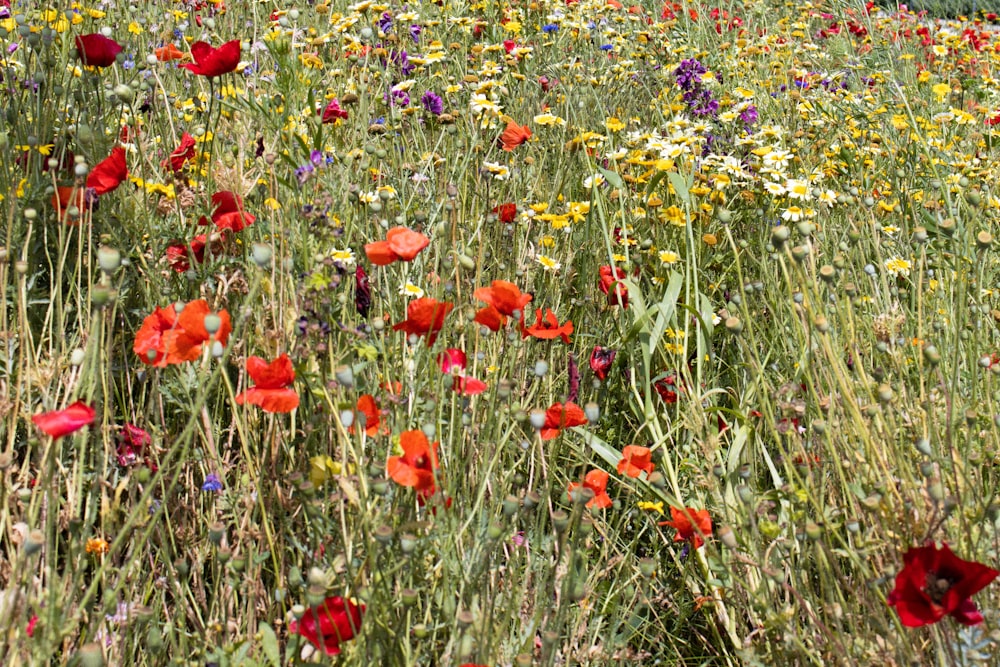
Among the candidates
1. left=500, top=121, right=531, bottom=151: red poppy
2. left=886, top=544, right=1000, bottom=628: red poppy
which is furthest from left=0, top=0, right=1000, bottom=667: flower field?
left=500, top=121, right=531, bottom=151: red poppy

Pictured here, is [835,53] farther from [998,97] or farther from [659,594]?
[659,594]

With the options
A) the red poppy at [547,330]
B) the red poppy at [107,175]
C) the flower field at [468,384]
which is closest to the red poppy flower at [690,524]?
the flower field at [468,384]

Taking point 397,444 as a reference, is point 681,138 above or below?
above

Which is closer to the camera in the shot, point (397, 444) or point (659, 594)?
point (397, 444)

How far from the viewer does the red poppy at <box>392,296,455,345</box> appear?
143 cm

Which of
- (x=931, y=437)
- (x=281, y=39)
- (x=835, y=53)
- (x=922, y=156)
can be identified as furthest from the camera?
(x=835, y=53)

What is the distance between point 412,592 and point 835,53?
15.0 ft

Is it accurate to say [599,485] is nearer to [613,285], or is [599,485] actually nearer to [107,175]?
[613,285]

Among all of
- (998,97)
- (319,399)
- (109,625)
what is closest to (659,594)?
(319,399)

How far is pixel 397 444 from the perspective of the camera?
140 centimetres

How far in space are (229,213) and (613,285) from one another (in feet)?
2.53

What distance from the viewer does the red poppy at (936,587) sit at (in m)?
1.05

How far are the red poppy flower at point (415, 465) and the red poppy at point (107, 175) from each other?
2.66ft

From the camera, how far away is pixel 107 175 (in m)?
1.72
